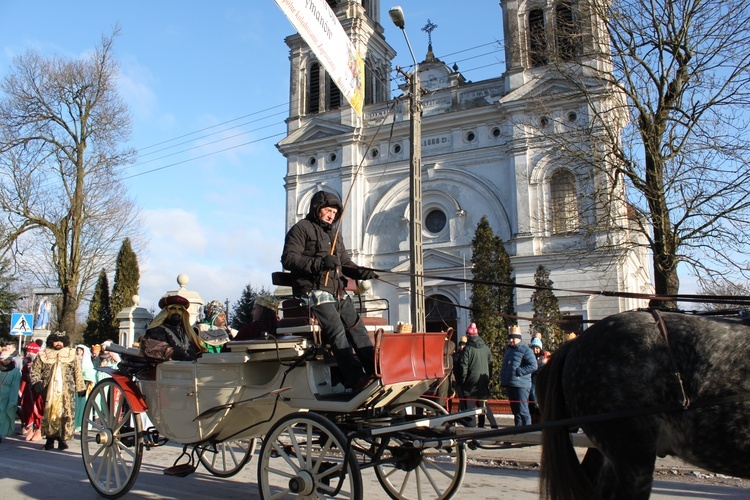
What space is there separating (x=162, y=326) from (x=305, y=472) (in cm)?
291

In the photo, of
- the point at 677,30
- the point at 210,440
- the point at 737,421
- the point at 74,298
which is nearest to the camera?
the point at 737,421

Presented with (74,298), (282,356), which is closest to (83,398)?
(282,356)

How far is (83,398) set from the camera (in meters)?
11.6

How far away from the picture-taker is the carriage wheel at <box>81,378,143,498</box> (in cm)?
560

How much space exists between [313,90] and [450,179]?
396 inches

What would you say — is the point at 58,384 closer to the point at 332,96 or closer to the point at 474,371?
the point at 474,371

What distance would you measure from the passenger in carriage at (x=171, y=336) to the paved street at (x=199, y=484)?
1.32 metres

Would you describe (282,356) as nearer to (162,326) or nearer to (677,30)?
(162,326)

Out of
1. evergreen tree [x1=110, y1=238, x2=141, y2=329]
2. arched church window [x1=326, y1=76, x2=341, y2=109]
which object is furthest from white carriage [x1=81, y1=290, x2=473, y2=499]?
arched church window [x1=326, y1=76, x2=341, y2=109]

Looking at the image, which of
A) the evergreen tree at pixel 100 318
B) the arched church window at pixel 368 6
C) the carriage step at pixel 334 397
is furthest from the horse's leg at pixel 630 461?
the arched church window at pixel 368 6

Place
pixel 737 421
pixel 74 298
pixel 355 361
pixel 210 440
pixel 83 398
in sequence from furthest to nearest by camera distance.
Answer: pixel 74 298 < pixel 83 398 < pixel 210 440 < pixel 355 361 < pixel 737 421

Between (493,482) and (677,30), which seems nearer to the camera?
(493,482)

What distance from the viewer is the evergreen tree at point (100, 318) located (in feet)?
94.4

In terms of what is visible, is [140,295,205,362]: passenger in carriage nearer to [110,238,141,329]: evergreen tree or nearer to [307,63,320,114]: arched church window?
[110,238,141,329]: evergreen tree
